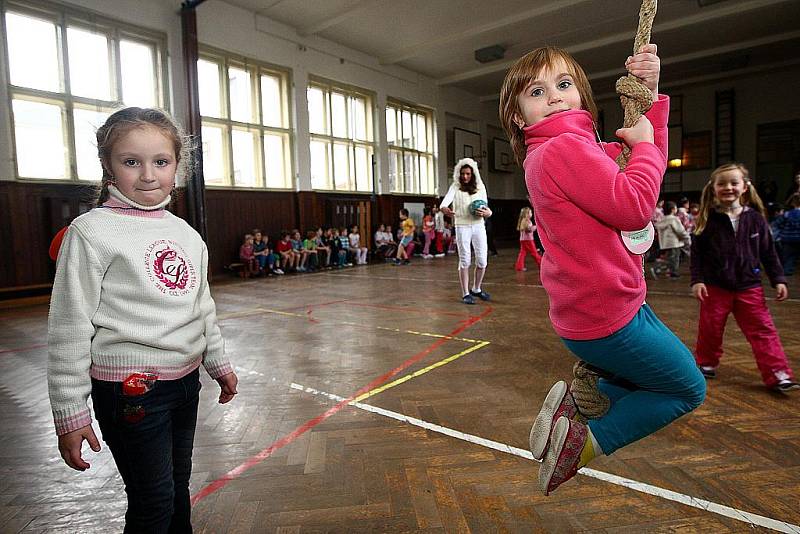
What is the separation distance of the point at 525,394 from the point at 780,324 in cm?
301

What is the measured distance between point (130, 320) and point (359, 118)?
1365 cm

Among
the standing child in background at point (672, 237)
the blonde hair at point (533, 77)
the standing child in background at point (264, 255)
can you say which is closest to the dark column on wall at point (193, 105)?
the standing child in background at point (264, 255)

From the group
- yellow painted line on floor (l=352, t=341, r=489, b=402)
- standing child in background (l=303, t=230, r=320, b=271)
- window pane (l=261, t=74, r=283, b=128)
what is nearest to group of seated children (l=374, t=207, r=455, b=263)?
standing child in background (l=303, t=230, r=320, b=271)

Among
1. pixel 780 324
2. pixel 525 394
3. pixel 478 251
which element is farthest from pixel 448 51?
pixel 525 394

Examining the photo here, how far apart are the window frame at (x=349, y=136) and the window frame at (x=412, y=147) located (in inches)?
23.5

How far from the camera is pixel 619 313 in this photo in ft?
3.92

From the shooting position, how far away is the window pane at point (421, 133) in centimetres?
1638

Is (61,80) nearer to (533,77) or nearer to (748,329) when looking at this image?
(533,77)

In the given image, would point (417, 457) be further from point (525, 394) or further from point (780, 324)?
point (780, 324)

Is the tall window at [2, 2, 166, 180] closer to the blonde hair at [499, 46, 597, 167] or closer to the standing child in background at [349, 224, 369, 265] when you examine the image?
the standing child in background at [349, 224, 369, 265]

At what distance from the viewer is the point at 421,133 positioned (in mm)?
16516

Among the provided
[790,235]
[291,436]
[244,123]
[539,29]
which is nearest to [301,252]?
[244,123]

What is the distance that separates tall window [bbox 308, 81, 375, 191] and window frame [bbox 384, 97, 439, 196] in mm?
821

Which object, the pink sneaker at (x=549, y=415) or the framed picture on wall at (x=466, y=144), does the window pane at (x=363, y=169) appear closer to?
the framed picture on wall at (x=466, y=144)
